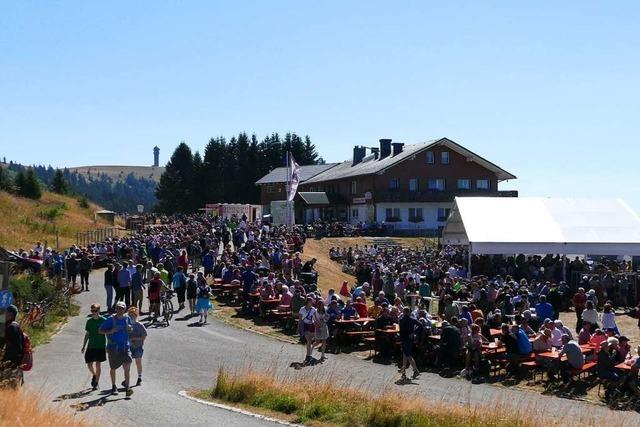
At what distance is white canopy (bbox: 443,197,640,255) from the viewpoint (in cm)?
3234

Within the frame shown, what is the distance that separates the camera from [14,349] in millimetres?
12562

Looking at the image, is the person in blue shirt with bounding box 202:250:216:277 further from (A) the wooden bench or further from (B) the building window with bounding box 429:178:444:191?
(B) the building window with bounding box 429:178:444:191

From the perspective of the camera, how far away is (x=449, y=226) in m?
38.4

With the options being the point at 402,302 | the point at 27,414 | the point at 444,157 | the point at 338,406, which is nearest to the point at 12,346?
the point at 27,414

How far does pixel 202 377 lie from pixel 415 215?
50231mm

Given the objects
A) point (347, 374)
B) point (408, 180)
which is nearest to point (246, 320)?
point (347, 374)

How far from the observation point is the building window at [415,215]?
65.2 metres

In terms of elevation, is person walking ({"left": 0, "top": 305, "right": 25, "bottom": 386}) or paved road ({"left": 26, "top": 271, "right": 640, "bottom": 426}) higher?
person walking ({"left": 0, "top": 305, "right": 25, "bottom": 386})

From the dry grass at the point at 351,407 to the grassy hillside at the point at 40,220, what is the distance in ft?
113

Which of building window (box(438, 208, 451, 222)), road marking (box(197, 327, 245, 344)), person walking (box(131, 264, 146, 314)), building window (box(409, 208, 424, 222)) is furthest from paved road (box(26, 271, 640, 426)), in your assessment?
building window (box(438, 208, 451, 222))

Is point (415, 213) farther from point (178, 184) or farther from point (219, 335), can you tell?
point (178, 184)

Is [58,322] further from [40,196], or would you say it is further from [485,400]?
[40,196]

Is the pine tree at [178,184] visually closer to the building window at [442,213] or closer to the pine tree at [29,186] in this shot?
the pine tree at [29,186]

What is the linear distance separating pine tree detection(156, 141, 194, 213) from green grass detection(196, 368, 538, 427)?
304ft
